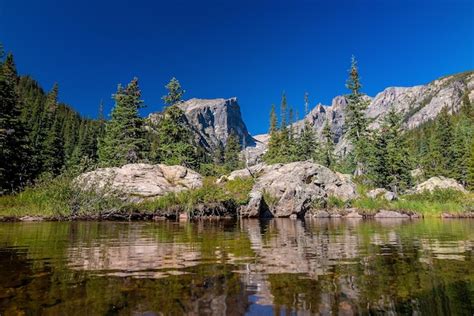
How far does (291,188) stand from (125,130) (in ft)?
102

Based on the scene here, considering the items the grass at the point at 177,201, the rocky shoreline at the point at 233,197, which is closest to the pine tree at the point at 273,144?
the rocky shoreline at the point at 233,197

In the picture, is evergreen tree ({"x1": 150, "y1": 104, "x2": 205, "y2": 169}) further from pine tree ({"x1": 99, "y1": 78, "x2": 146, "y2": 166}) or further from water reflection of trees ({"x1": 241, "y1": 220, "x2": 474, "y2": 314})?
water reflection of trees ({"x1": 241, "y1": 220, "x2": 474, "y2": 314})

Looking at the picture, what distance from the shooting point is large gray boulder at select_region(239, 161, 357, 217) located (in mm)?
38719

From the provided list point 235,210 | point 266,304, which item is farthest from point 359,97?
point 266,304

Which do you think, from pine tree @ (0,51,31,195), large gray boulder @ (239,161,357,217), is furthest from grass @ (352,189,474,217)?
pine tree @ (0,51,31,195)

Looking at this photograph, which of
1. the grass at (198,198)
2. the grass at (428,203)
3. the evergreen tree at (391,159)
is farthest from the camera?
the evergreen tree at (391,159)

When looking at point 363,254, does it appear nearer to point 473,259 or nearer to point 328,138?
point 473,259

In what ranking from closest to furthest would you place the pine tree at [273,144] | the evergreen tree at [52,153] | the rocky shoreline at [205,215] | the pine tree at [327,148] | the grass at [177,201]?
1. the rocky shoreline at [205,215]
2. the grass at [177,201]
3. the evergreen tree at [52,153]
4. the pine tree at [327,148]
5. the pine tree at [273,144]

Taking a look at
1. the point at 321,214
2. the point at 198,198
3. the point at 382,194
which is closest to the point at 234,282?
the point at 198,198

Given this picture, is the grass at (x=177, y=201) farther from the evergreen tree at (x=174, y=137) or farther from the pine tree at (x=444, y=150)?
the pine tree at (x=444, y=150)

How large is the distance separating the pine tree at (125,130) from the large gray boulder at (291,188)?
69.7 feet

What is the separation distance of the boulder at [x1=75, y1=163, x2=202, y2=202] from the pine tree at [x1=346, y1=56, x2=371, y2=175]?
3432cm

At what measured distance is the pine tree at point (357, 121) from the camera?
60812 millimetres

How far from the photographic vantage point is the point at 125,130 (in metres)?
57.1
